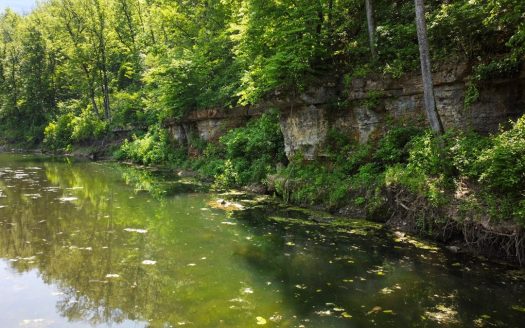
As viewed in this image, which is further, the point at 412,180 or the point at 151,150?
the point at 151,150

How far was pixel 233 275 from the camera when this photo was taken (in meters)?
8.93

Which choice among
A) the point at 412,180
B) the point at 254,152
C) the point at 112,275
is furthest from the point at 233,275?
the point at 254,152

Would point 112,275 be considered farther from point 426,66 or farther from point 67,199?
point 426,66

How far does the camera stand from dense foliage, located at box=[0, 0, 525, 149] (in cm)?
1291

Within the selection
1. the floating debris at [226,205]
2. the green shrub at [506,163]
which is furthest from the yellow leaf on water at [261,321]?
the floating debris at [226,205]

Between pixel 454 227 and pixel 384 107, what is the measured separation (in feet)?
18.6

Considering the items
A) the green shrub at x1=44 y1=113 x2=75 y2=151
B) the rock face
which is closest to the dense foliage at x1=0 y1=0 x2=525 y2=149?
the green shrub at x1=44 y1=113 x2=75 y2=151

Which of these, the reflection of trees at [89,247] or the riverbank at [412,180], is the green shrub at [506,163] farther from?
the reflection of trees at [89,247]

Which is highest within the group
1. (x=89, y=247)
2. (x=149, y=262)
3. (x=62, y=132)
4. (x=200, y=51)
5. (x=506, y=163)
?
(x=200, y=51)

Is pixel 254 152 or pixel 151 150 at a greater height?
pixel 151 150

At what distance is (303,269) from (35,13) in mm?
55762

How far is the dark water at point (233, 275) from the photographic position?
23.4ft

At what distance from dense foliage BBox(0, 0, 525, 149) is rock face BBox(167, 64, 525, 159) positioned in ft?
1.53

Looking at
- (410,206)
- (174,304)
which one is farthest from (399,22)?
(174,304)
